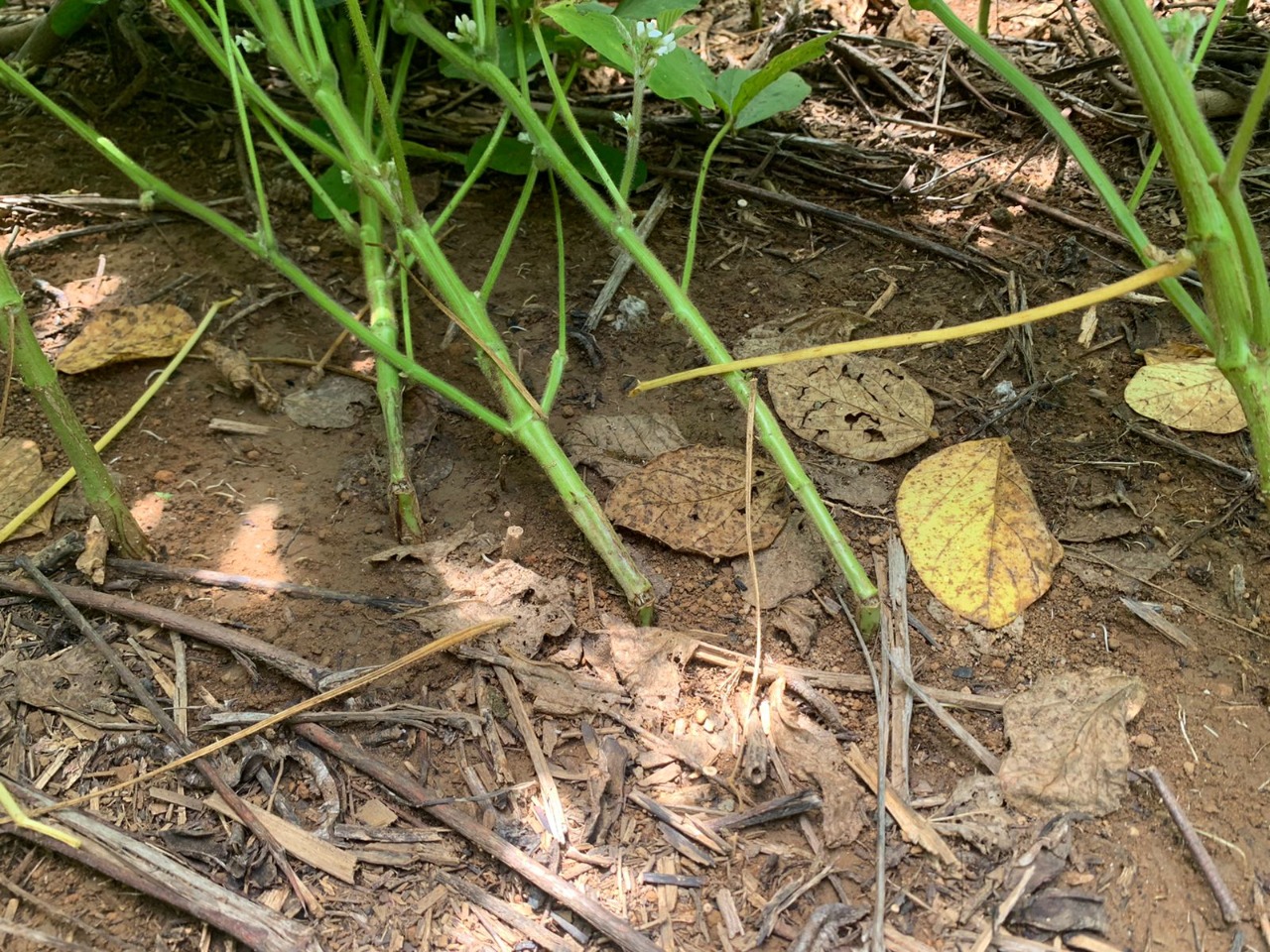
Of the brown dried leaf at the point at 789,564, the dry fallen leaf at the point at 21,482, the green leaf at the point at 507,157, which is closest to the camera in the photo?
the brown dried leaf at the point at 789,564

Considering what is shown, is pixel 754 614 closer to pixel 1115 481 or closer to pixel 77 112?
pixel 1115 481

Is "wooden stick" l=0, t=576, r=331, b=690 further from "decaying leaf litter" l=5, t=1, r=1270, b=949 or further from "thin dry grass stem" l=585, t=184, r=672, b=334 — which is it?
"thin dry grass stem" l=585, t=184, r=672, b=334

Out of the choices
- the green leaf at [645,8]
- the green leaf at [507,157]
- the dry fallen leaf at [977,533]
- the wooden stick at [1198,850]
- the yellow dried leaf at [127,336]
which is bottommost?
the wooden stick at [1198,850]

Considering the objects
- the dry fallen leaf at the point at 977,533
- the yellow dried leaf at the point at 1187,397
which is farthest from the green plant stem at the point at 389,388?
the yellow dried leaf at the point at 1187,397

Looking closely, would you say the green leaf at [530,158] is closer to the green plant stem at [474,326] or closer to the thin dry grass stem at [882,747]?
the green plant stem at [474,326]

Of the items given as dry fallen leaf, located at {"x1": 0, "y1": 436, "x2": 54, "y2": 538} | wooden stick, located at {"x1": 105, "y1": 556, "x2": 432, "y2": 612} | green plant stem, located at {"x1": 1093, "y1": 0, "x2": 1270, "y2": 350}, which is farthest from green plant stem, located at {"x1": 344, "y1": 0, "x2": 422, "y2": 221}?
green plant stem, located at {"x1": 1093, "y1": 0, "x2": 1270, "y2": 350}

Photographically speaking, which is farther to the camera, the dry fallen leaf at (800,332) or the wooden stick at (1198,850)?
the dry fallen leaf at (800,332)

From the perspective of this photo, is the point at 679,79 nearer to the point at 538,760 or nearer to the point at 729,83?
the point at 729,83
